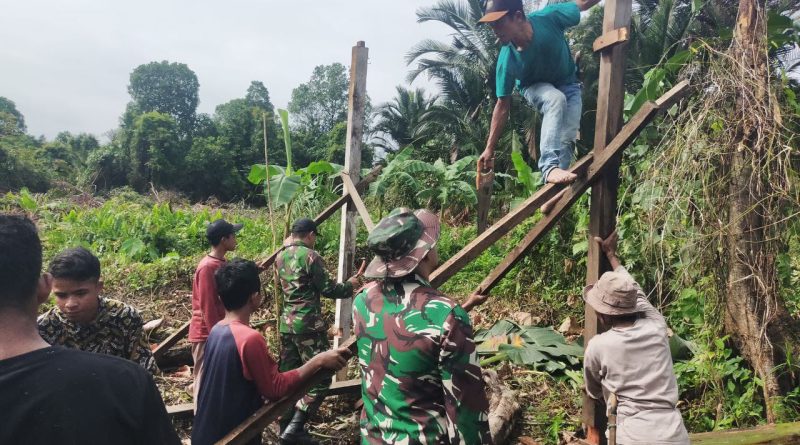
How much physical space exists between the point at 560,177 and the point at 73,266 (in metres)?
2.57

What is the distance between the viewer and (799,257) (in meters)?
4.01

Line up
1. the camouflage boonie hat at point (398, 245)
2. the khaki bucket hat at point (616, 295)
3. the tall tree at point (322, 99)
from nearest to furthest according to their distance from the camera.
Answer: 1. the camouflage boonie hat at point (398, 245)
2. the khaki bucket hat at point (616, 295)
3. the tall tree at point (322, 99)

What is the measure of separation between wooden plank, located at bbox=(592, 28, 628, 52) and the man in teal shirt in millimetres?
443

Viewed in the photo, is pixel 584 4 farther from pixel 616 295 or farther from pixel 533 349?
pixel 533 349

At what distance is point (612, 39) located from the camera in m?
2.92

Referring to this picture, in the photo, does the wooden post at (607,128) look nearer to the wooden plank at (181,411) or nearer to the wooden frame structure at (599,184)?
the wooden frame structure at (599,184)

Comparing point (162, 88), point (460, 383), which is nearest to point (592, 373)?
point (460, 383)

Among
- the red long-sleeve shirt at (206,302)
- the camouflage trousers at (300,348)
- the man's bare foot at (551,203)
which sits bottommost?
the camouflage trousers at (300,348)

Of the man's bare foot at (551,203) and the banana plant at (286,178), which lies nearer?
the man's bare foot at (551,203)

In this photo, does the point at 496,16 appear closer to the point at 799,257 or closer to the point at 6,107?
the point at 799,257

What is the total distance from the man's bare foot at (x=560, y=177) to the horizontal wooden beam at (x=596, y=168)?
0.34ft

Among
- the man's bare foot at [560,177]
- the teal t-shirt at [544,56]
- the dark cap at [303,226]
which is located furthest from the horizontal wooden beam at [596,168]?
the dark cap at [303,226]

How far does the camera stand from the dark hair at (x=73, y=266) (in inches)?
85.4

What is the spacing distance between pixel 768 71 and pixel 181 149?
1090 inches
